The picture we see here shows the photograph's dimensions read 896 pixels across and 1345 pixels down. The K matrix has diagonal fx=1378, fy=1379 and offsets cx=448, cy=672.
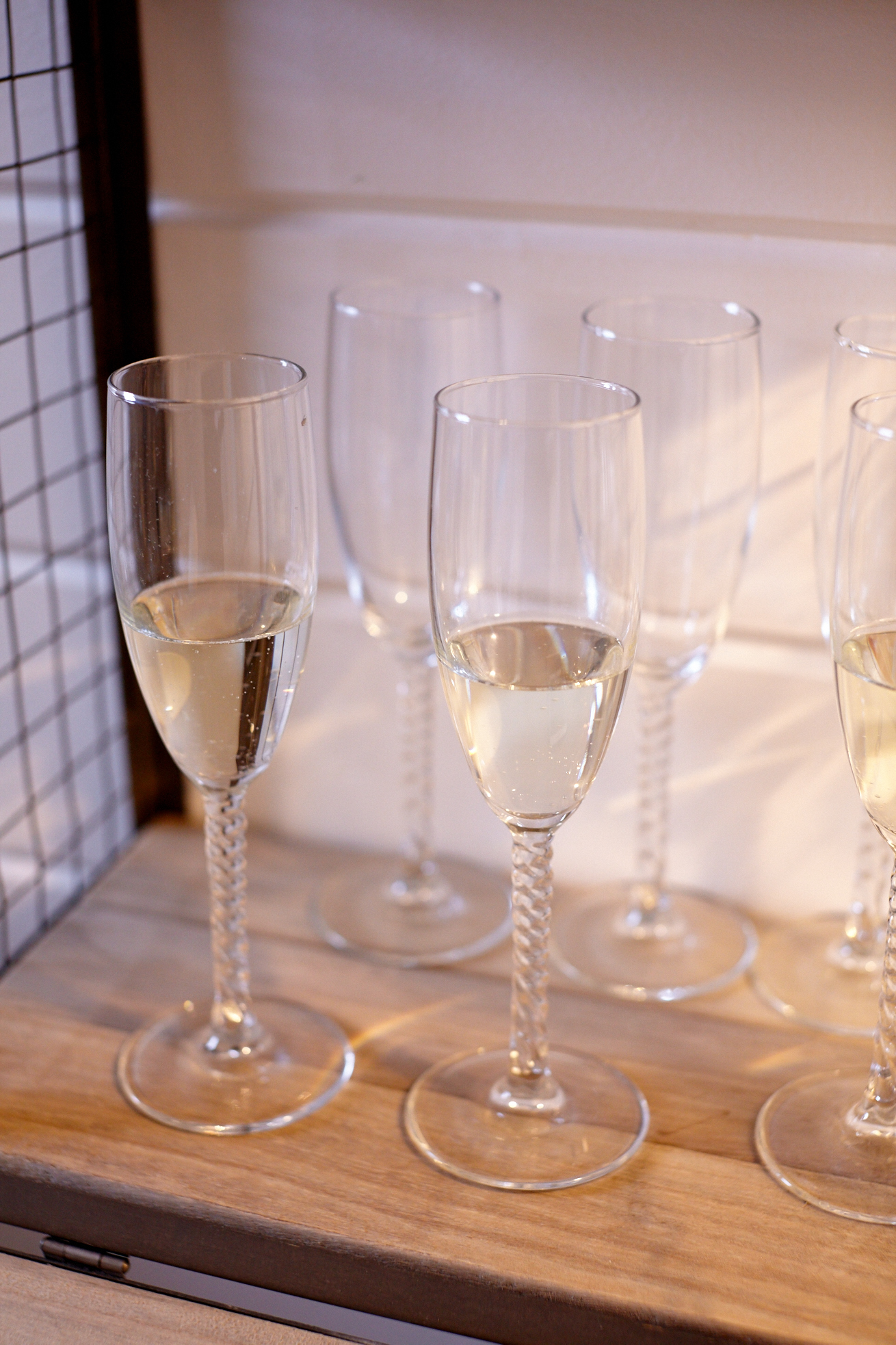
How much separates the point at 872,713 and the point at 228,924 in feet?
0.95

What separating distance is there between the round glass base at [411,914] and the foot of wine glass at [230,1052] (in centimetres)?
6

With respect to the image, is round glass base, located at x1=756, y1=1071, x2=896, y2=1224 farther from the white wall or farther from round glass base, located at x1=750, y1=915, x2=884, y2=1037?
the white wall

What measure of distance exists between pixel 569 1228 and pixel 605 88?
1.61ft

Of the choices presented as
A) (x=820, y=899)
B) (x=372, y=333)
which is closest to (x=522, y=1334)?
(x=820, y=899)

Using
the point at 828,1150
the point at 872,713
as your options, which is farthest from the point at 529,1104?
the point at 872,713

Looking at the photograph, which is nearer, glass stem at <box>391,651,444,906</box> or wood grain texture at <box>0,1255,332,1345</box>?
wood grain texture at <box>0,1255,332,1345</box>

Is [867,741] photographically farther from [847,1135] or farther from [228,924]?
[228,924]

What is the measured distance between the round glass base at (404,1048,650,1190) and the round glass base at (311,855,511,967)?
3.5 inches

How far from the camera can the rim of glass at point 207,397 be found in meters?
0.50

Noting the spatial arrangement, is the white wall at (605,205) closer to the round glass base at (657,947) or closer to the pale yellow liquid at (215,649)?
the round glass base at (657,947)

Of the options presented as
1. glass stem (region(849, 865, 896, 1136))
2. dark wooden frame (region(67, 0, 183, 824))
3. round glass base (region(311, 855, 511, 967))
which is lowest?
round glass base (region(311, 855, 511, 967))

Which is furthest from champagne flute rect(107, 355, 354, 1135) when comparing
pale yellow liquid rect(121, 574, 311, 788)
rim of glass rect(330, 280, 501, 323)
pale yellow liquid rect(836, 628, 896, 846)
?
pale yellow liquid rect(836, 628, 896, 846)

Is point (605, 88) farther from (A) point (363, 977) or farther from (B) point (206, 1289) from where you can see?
(B) point (206, 1289)

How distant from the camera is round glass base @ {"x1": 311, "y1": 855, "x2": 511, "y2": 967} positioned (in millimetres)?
703
